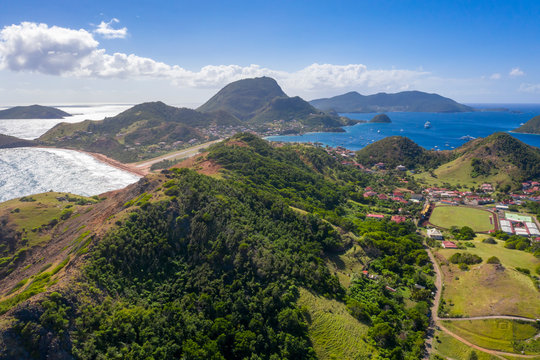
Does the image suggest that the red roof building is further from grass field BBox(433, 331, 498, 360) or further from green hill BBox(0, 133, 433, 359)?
→ grass field BBox(433, 331, 498, 360)

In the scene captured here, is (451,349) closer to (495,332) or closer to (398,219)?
(495,332)

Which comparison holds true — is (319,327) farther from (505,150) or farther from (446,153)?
(446,153)

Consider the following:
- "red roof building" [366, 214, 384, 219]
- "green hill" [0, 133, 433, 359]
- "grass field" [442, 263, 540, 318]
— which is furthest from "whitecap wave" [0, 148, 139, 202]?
"grass field" [442, 263, 540, 318]

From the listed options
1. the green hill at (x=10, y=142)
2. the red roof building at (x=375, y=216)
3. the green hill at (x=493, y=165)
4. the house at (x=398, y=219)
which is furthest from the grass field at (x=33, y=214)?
the green hill at (x=493, y=165)

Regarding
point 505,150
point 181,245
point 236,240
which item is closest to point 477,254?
point 236,240

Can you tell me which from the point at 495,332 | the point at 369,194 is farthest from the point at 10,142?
the point at 495,332

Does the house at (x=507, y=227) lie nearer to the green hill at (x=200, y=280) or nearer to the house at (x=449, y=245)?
the house at (x=449, y=245)
